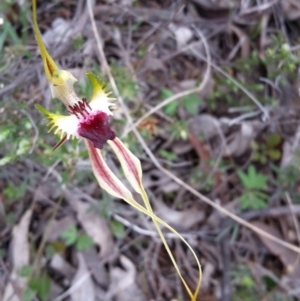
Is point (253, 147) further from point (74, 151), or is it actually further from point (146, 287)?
point (74, 151)

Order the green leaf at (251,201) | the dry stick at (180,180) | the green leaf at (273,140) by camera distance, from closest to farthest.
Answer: the dry stick at (180,180) < the green leaf at (251,201) < the green leaf at (273,140)

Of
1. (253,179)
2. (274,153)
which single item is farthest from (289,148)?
(253,179)

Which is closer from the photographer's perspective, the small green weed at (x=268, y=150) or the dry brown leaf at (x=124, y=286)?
the dry brown leaf at (x=124, y=286)

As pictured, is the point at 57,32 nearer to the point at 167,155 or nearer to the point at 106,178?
the point at 167,155

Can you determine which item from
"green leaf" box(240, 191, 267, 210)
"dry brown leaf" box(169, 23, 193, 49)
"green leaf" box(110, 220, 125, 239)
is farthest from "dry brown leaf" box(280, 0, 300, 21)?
"green leaf" box(110, 220, 125, 239)

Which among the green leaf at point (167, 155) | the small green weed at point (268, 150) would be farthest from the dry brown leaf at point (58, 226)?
the small green weed at point (268, 150)

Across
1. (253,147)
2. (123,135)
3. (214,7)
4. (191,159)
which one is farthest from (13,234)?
(214,7)

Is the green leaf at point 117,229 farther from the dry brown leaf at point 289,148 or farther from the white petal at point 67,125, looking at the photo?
the white petal at point 67,125
